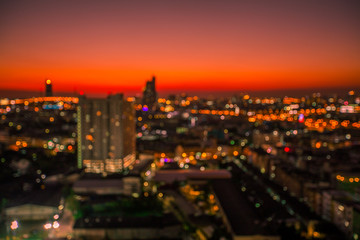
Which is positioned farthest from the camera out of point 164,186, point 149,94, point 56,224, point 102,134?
point 149,94

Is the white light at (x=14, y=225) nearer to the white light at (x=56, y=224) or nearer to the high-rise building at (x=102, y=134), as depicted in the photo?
the white light at (x=56, y=224)

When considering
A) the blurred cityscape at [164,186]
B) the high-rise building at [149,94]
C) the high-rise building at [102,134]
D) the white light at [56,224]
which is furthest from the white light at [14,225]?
the high-rise building at [149,94]

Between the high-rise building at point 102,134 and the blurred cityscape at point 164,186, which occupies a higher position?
the high-rise building at point 102,134

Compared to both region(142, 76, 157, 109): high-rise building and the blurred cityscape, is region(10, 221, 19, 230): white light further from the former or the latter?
region(142, 76, 157, 109): high-rise building

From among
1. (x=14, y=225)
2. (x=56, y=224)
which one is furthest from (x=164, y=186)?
(x=14, y=225)

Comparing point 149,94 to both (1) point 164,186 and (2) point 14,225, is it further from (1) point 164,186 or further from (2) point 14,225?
(2) point 14,225

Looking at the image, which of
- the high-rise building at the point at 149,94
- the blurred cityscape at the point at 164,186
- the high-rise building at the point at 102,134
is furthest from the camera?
the high-rise building at the point at 149,94

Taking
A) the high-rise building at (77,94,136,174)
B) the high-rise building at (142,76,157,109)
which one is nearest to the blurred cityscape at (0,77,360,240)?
the high-rise building at (77,94,136,174)
